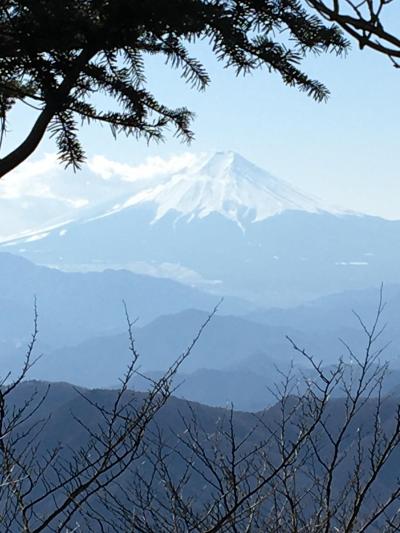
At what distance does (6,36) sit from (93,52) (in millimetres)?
299

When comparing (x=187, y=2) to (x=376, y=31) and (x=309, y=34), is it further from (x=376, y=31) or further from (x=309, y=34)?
(x=376, y=31)

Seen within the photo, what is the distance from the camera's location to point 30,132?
2.66 meters

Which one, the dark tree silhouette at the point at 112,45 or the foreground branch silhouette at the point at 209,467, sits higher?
the dark tree silhouette at the point at 112,45

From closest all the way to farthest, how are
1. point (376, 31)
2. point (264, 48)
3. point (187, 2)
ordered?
1. point (376, 31)
2. point (187, 2)
3. point (264, 48)

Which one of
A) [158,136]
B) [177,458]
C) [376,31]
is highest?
[376,31]

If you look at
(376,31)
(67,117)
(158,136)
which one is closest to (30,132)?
(67,117)

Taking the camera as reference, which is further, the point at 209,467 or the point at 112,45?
the point at 209,467

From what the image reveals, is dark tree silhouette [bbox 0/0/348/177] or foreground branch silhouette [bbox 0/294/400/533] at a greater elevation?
dark tree silhouette [bbox 0/0/348/177]

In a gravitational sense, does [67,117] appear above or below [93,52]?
below

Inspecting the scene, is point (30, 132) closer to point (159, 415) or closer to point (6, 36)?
point (6, 36)

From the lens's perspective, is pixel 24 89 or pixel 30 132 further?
pixel 24 89

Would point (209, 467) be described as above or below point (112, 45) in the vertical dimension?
below

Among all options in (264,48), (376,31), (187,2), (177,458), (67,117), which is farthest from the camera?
(177,458)

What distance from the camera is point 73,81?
8.89ft
